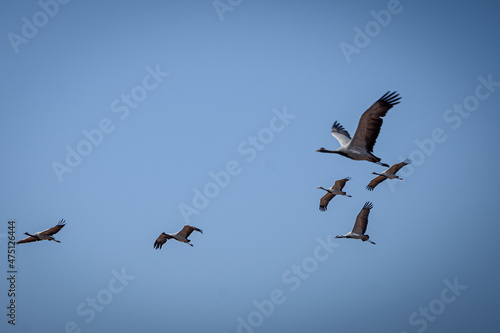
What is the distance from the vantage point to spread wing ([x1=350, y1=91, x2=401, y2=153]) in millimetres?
29594

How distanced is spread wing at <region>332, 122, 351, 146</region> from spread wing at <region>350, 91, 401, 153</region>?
2.49 m

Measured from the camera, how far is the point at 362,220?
132 ft

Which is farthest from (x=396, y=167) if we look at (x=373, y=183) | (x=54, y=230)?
(x=54, y=230)

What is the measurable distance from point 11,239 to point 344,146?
21359mm

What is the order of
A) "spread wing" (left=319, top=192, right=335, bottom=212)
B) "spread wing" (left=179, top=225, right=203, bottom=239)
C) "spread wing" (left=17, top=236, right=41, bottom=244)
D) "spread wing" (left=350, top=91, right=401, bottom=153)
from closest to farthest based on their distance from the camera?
"spread wing" (left=350, top=91, right=401, bottom=153) → "spread wing" (left=179, top=225, right=203, bottom=239) → "spread wing" (left=17, top=236, right=41, bottom=244) → "spread wing" (left=319, top=192, right=335, bottom=212)

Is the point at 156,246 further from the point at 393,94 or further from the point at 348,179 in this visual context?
the point at 393,94

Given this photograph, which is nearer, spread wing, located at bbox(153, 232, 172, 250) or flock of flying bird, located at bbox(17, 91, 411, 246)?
flock of flying bird, located at bbox(17, 91, 411, 246)

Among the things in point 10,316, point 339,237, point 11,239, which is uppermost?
point 11,239

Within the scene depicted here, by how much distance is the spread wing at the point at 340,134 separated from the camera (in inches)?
1358

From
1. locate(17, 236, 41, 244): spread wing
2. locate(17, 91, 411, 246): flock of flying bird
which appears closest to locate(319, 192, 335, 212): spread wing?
locate(17, 91, 411, 246): flock of flying bird

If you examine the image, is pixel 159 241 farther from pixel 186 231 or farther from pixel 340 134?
pixel 340 134

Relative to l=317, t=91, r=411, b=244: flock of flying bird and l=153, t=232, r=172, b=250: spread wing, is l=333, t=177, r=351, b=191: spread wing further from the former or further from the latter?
l=153, t=232, r=172, b=250: spread wing

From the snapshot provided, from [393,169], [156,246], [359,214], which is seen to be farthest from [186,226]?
[393,169]

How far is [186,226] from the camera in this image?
38.2 meters
